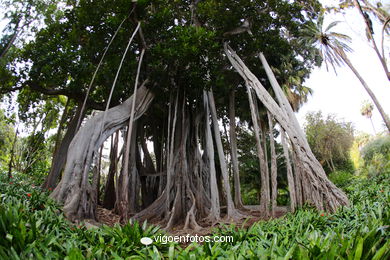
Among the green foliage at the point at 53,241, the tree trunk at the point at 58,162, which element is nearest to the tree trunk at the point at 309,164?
the green foliage at the point at 53,241

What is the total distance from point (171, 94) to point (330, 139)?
491 inches

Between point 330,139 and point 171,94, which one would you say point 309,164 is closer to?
point 171,94

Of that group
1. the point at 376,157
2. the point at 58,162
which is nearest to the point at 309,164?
the point at 58,162

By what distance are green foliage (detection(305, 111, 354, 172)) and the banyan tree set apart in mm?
9242

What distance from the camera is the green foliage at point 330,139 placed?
1470 centimetres

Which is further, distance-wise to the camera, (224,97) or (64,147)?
(224,97)

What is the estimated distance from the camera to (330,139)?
14.9m

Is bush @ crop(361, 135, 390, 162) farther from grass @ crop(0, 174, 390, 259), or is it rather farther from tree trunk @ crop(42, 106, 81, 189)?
tree trunk @ crop(42, 106, 81, 189)

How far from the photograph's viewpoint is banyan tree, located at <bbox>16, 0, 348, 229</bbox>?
4453 millimetres

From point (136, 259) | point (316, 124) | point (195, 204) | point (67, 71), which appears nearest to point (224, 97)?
point (195, 204)

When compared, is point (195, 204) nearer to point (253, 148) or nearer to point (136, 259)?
point (136, 259)

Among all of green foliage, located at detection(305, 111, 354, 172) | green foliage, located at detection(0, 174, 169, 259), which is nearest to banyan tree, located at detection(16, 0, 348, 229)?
green foliage, located at detection(0, 174, 169, 259)

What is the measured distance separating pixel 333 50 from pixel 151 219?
691 cm

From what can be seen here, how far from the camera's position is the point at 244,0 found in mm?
5789
